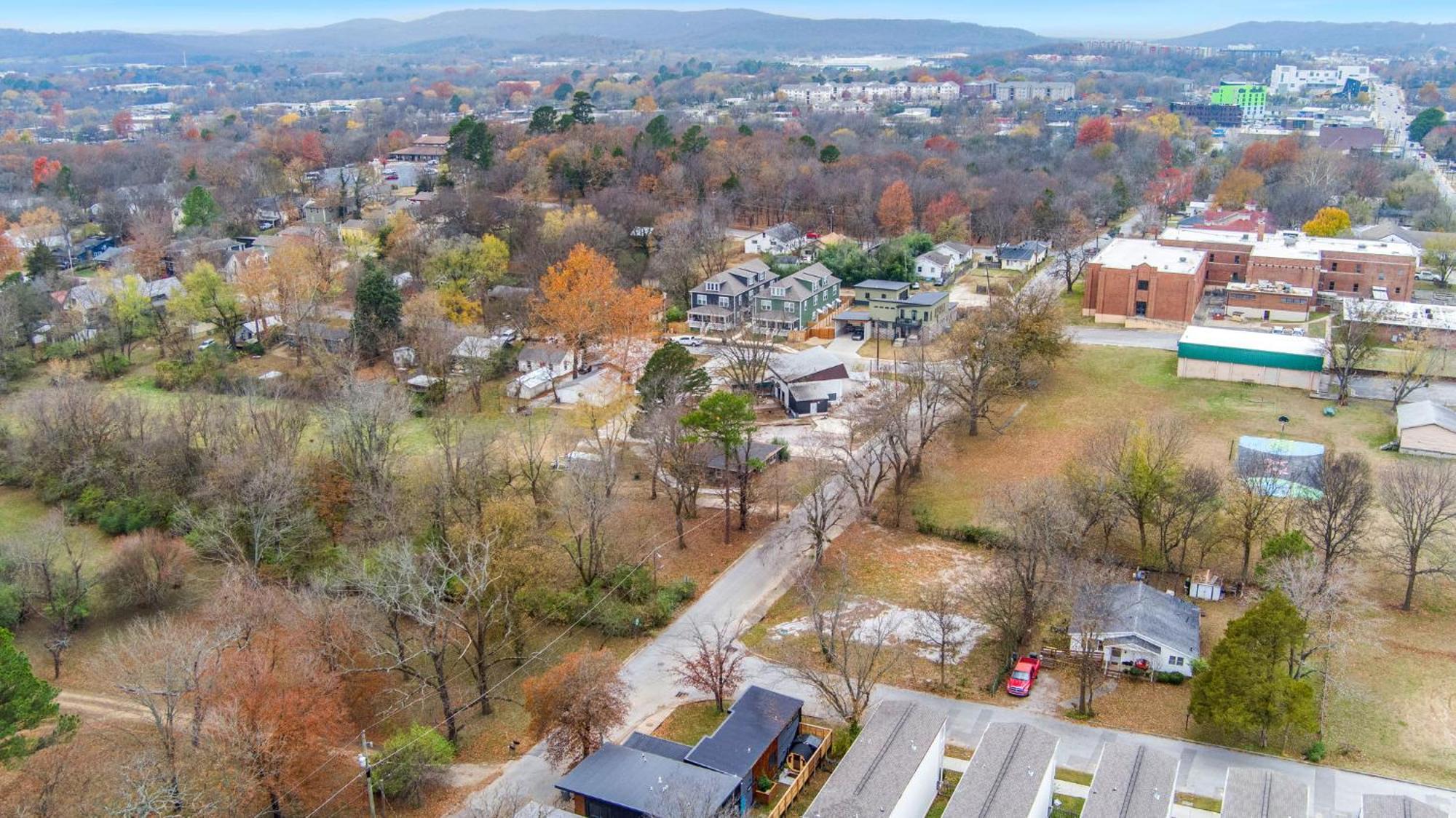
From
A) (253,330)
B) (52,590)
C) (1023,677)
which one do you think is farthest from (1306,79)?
(52,590)

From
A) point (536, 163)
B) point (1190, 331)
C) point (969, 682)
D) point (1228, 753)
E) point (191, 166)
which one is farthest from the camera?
point (191, 166)

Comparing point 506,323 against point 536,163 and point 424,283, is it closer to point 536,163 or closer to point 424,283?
point 424,283

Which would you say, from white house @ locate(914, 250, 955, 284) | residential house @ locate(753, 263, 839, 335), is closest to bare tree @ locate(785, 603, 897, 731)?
residential house @ locate(753, 263, 839, 335)

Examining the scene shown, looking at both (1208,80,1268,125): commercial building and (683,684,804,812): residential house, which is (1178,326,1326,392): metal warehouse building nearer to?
(683,684,804,812): residential house

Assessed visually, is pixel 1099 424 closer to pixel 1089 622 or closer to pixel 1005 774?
pixel 1089 622

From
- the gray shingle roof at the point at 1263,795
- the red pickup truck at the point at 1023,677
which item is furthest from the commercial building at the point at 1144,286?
the gray shingle roof at the point at 1263,795

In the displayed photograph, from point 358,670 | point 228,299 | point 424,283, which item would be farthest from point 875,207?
point 358,670

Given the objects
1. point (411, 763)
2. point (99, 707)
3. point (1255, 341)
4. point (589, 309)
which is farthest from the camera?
point (589, 309)
